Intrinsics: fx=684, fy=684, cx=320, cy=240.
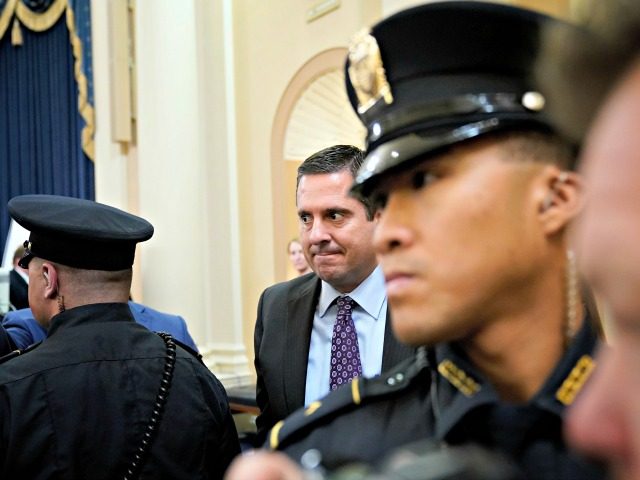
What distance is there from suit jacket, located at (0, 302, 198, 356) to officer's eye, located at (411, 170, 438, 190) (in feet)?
5.63

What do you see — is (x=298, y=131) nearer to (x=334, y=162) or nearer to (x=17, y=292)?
(x=17, y=292)

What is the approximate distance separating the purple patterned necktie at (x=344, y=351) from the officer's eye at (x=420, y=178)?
1194mm

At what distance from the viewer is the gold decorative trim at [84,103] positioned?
693 cm

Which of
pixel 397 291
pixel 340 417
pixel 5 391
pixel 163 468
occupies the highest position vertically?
pixel 397 291

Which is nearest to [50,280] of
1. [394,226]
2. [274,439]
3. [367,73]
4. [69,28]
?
[274,439]

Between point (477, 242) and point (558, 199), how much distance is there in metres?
0.14

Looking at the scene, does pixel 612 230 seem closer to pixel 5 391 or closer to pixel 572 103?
pixel 572 103

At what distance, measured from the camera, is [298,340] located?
212 centimetres

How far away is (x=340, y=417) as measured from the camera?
3.42ft

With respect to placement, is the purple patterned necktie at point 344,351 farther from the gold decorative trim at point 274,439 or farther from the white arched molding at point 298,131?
the white arched molding at point 298,131

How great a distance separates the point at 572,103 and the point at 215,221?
17.1 feet

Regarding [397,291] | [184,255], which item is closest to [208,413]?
[397,291]

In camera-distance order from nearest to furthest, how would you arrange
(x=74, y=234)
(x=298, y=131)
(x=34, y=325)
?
(x=74, y=234) < (x=34, y=325) < (x=298, y=131)

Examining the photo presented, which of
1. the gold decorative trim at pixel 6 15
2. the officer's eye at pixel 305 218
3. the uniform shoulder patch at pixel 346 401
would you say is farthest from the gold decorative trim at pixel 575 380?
the gold decorative trim at pixel 6 15
